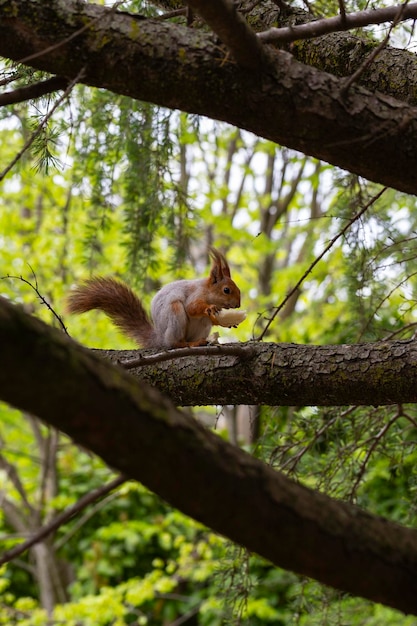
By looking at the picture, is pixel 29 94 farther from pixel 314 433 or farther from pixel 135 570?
pixel 135 570

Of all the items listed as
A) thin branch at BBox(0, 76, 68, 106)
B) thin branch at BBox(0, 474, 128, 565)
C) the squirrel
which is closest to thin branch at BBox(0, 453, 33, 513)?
the squirrel

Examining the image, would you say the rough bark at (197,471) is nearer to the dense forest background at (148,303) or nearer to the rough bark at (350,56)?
A: the dense forest background at (148,303)

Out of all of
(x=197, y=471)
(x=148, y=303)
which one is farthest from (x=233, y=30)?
(x=148, y=303)

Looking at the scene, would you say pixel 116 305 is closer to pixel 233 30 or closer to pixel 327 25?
pixel 327 25

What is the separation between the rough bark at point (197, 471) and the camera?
75 cm

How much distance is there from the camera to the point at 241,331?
515cm

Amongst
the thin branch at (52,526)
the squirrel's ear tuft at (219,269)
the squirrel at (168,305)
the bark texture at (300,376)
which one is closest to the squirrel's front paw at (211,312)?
the squirrel at (168,305)

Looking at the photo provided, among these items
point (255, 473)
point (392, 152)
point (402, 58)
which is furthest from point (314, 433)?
point (255, 473)

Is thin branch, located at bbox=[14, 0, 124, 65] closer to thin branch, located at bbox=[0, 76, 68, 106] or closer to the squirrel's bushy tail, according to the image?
thin branch, located at bbox=[0, 76, 68, 106]

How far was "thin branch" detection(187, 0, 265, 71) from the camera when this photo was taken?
1.05 m

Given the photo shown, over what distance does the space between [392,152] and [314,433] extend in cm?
129

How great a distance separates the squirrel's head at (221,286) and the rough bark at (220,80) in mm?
1270

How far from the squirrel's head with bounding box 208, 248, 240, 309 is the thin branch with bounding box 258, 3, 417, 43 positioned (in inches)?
46.6

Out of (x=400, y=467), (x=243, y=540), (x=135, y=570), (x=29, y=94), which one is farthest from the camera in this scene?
(x=135, y=570)
